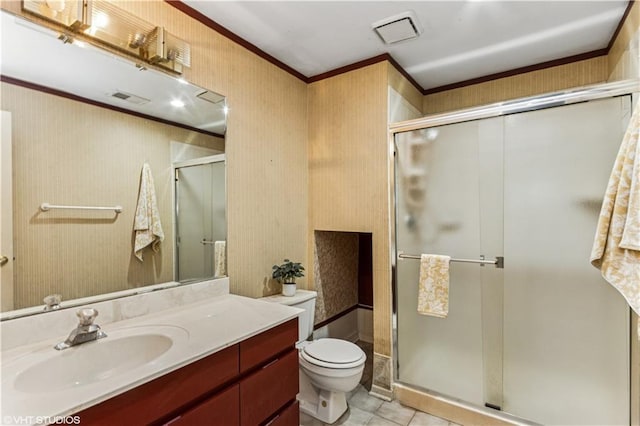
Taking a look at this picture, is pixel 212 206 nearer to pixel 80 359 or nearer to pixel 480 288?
pixel 80 359

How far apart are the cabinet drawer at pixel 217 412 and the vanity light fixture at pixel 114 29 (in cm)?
154

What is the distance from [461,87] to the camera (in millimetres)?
2750

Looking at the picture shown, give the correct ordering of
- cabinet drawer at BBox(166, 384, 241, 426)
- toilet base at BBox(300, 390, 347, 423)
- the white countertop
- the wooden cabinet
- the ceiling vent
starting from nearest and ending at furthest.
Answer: the white countertop
the wooden cabinet
cabinet drawer at BBox(166, 384, 241, 426)
the ceiling vent
toilet base at BBox(300, 390, 347, 423)

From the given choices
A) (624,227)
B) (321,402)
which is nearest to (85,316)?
(321,402)

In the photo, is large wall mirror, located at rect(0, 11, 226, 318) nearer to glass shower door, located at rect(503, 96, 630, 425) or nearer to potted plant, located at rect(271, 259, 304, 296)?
potted plant, located at rect(271, 259, 304, 296)

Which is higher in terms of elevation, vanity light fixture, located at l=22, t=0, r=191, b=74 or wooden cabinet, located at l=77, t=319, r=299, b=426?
vanity light fixture, located at l=22, t=0, r=191, b=74

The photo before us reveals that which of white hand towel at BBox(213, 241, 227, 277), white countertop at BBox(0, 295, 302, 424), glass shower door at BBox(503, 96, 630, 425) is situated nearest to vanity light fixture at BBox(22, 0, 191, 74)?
white hand towel at BBox(213, 241, 227, 277)

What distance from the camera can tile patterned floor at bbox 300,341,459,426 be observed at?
1.95m

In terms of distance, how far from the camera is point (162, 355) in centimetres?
108

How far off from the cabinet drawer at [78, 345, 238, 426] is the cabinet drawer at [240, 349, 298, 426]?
0.12 meters

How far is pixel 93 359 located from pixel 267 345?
25.6 inches

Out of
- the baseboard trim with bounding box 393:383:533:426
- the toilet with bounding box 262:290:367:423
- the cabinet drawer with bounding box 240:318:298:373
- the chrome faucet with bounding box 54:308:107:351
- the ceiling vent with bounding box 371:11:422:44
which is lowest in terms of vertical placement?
the baseboard trim with bounding box 393:383:533:426

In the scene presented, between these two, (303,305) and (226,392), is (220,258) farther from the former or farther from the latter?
(226,392)

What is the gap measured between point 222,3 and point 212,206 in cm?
111
